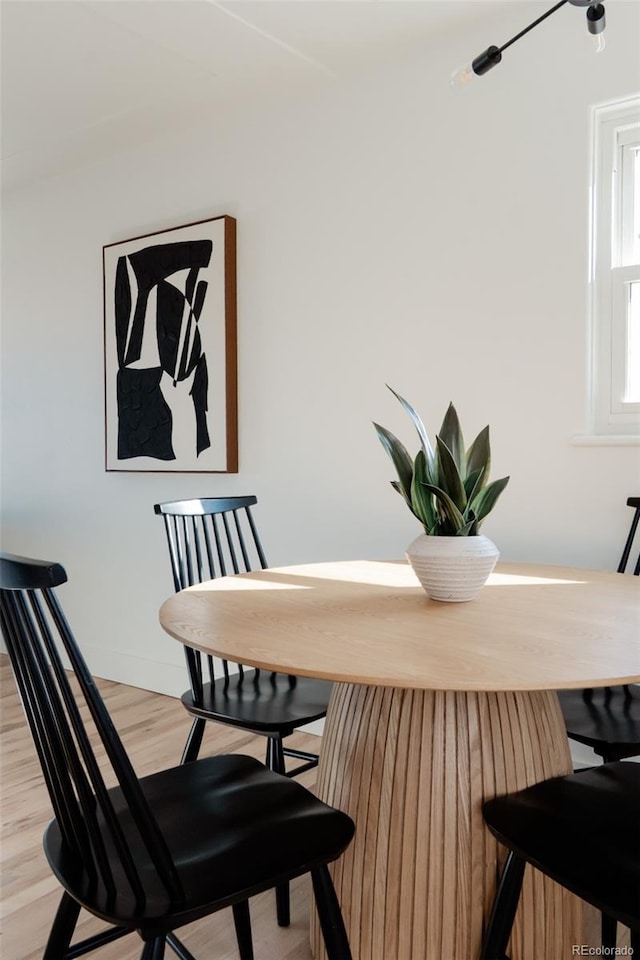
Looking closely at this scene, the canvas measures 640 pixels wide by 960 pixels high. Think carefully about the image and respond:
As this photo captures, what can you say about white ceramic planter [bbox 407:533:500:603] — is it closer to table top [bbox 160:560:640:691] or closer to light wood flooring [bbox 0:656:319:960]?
table top [bbox 160:560:640:691]

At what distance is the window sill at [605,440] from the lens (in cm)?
210

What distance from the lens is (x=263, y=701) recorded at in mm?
1725

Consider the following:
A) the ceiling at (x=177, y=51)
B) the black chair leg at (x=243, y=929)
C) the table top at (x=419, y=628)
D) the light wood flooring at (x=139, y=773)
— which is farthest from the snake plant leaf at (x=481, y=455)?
the ceiling at (x=177, y=51)

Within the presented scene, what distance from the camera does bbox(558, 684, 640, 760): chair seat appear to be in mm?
1461

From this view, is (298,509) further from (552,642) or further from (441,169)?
(552,642)

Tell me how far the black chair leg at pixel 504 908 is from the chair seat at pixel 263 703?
1.75 feet

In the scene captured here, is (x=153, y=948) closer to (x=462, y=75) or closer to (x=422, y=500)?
(x=422, y=500)

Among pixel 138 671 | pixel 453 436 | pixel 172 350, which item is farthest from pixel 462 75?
pixel 138 671

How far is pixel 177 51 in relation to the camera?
8.31 ft

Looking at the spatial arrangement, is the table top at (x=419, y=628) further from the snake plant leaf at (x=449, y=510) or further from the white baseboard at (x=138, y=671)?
the white baseboard at (x=138, y=671)

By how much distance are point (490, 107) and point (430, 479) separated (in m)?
1.50

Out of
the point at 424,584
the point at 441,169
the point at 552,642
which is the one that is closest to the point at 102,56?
the point at 441,169

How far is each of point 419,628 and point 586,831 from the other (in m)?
0.39

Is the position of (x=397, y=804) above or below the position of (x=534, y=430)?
below
